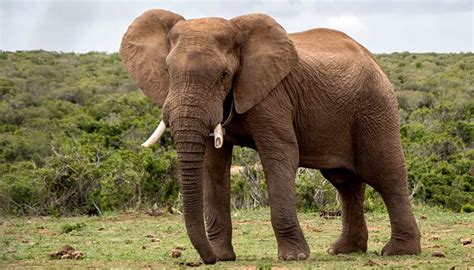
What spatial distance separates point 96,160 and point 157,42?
30.2 feet

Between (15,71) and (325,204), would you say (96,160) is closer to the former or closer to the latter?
(325,204)

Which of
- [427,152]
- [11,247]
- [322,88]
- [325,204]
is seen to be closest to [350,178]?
[322,88]

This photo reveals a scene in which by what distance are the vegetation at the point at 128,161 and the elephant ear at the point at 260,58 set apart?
19.5ft

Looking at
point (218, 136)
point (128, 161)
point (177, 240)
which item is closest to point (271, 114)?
point (218, 136)

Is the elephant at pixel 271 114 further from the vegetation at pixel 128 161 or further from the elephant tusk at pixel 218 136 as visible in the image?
the vegetation at pixel 128 161

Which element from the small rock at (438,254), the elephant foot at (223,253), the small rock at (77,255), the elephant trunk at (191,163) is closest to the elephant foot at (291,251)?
the elephant foot at (223,253)

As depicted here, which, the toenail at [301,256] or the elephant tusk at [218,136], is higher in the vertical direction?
the elephant tusk at [218,136]

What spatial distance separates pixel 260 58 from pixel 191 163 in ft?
4.52

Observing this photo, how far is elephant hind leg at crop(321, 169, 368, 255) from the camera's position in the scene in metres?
10.3

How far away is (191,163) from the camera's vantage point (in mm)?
8180

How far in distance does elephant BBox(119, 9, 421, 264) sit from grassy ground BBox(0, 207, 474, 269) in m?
0.45

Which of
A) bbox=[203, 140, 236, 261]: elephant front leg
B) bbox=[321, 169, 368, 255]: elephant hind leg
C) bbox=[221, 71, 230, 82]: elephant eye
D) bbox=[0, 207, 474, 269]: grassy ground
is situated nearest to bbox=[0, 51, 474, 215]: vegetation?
bbox=[0, 207, 474, 269]: grassy ground

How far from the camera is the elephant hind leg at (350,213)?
33.9ft

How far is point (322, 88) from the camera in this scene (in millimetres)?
9688
